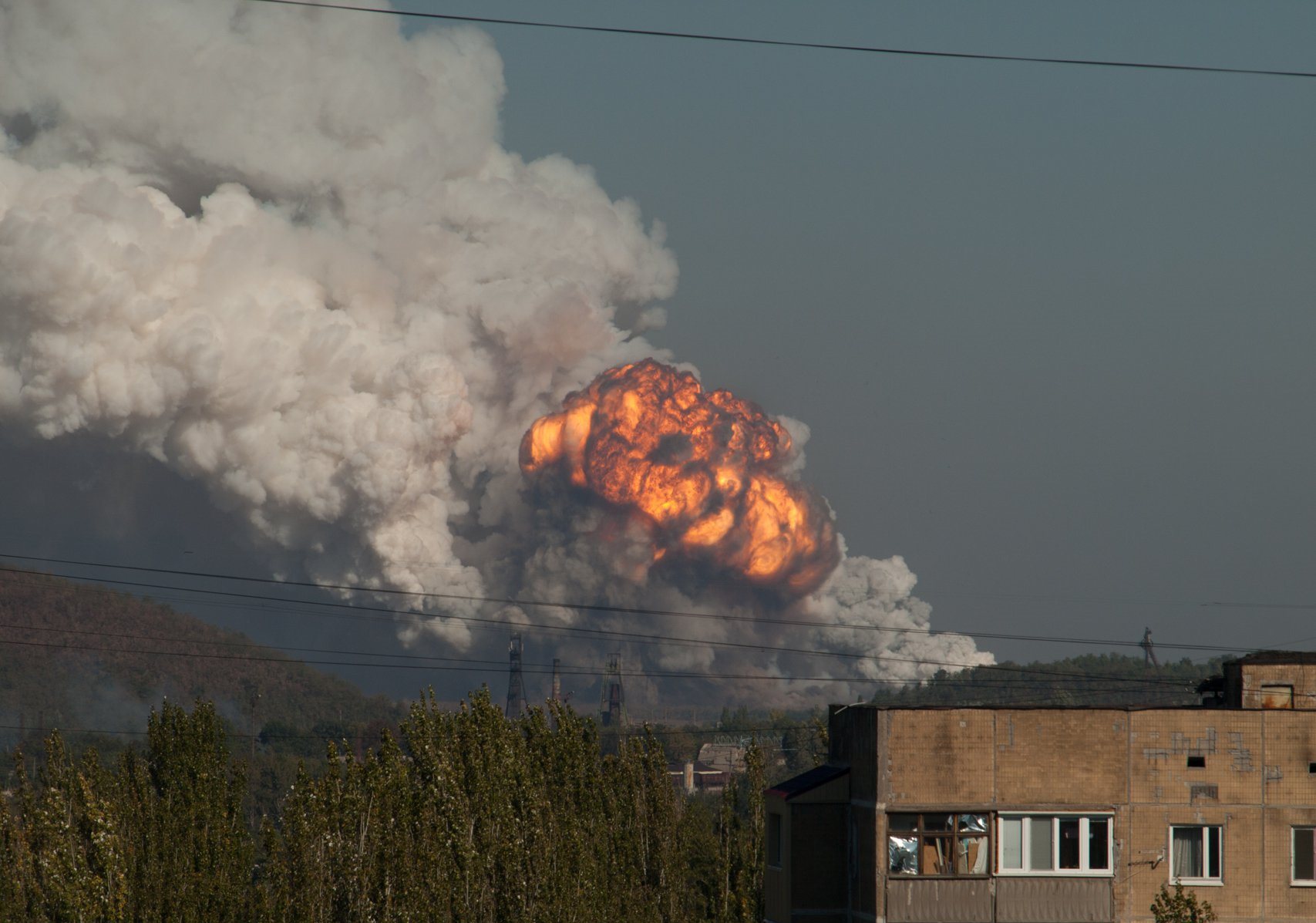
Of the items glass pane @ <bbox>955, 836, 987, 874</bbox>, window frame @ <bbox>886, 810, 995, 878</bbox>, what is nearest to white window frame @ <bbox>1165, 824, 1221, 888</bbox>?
window frame @ <bbox>886, 810, 995, 878</bbox>

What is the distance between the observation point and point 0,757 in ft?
644

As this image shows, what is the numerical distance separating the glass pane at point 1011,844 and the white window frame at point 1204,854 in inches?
146

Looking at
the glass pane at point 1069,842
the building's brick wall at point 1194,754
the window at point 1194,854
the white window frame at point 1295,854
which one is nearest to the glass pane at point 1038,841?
the glass pane at point 1069,842

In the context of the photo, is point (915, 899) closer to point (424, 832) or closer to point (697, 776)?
point (424, 832)

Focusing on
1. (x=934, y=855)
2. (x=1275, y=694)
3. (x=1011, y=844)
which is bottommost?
(x=934, y=855)

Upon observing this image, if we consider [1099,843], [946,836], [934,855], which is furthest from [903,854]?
[1099,843]

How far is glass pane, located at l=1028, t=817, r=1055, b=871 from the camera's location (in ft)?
139

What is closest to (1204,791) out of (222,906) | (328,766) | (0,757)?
(328,766)

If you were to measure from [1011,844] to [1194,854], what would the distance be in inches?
183

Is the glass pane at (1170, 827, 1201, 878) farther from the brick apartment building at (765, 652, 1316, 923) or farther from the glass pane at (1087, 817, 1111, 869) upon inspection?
the glass pane at (1087, 817, 1111, 869)

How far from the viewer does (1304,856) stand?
41500mm

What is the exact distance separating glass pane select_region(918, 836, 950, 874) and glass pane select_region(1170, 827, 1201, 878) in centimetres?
579

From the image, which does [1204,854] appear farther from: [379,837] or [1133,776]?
[379,837]

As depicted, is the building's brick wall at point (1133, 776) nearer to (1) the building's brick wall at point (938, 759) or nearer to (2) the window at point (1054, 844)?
(1) the building's brick wall at point (938, 759)
